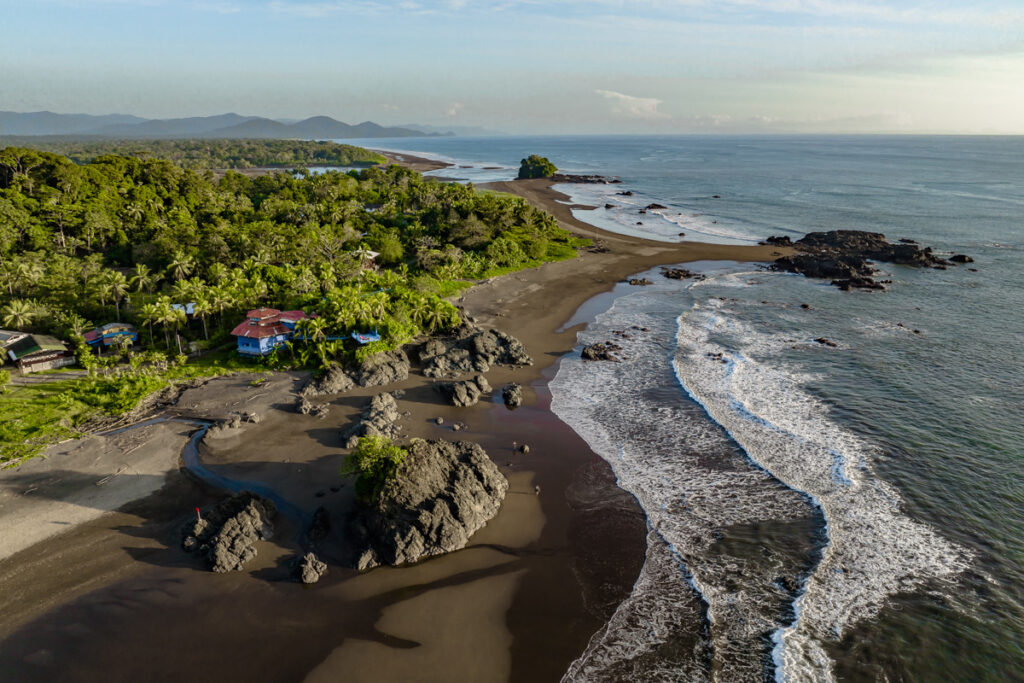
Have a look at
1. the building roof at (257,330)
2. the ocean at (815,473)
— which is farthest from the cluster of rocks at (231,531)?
the building roof at (257,330)

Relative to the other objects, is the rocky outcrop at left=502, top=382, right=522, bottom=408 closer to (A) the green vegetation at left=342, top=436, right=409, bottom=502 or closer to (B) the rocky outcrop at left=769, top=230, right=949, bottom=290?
(A) the green vegetation at left=342, top=436, right=409, bottom=502

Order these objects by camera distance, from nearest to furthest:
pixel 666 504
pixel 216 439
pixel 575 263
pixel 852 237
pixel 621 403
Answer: pixel 666 504 → pixel 216 439 → pixel 621 403 → pixel 575 263 → pixel 852 237

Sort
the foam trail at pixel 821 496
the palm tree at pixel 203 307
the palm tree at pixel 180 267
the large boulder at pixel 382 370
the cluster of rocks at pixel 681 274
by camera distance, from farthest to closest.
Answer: the cluster of rocks at pixel 681 274 → the palm tree at pixel 180 267 → the palm tree at pixel 203 307 → the large boulder at pixel 382 370 → the foam trail at pixel 821 496

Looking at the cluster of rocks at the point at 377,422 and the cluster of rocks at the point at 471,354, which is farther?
the cluster of rocks at the point at 471,354

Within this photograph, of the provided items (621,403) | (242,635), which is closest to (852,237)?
(621,403)

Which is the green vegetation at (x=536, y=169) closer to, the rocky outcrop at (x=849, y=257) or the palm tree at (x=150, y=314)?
the rocky outcrop at (x=849, y=257)

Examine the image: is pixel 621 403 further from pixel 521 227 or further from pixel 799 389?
pixel 521 227
